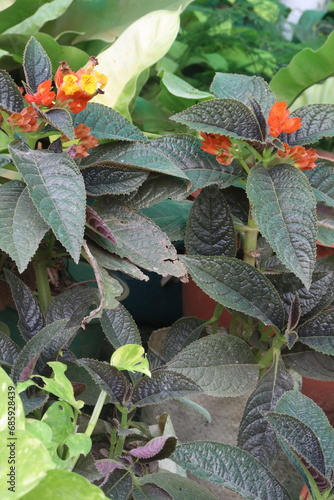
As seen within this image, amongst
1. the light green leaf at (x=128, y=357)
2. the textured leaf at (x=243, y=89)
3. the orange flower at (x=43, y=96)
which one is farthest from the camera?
the textured leaf at (x=243, y=89)

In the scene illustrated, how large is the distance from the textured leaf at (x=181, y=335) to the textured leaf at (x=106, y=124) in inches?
9.9

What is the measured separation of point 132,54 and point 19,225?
0.38 meters

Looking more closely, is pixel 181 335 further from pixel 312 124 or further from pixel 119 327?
pixel 312 124

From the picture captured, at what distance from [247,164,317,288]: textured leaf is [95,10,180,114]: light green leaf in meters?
0.25

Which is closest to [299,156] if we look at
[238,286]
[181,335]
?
[238,286]

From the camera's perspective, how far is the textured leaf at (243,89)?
0.76 m

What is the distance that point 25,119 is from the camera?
2.10 feet

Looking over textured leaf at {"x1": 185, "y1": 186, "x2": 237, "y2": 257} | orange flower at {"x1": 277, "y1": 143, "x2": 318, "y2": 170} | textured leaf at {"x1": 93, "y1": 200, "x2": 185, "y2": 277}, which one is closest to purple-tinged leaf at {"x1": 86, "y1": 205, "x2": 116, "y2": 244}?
textured leaf at {"x1": 93, "y1": 200, "x2": 185, "y2": 277}

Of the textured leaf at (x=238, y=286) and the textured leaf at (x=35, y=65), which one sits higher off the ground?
the textured leaf at (x=35, y=65)

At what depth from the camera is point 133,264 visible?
661 mm

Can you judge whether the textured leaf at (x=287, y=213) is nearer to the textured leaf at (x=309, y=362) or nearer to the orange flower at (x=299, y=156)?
the orange flower at (x=299, y=156)

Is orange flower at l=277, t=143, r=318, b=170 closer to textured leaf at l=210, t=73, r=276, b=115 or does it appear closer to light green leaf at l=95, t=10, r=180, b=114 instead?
textured leaf at l=210, t=73, r=276, b=115

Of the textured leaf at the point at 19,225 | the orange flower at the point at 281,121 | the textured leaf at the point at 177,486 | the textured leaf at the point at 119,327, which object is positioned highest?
the orange flower at the point at 281,121

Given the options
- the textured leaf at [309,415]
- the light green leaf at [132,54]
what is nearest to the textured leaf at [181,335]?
the textured leaf at [309,415]
